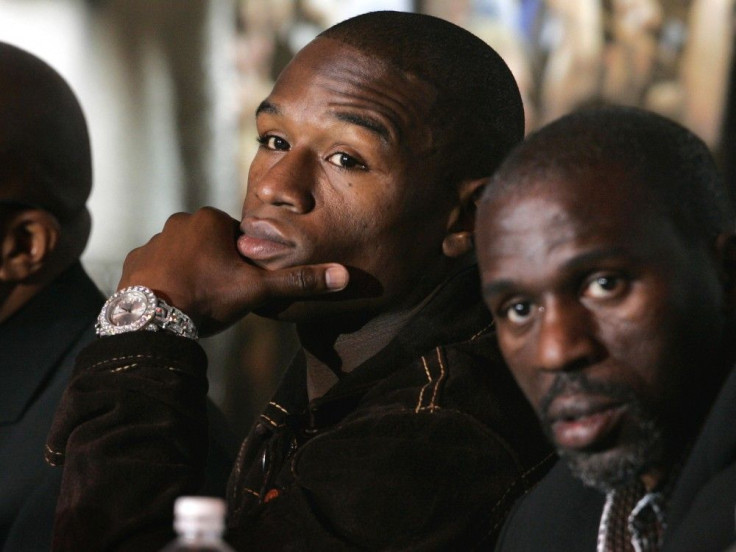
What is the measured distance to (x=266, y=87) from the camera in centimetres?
561

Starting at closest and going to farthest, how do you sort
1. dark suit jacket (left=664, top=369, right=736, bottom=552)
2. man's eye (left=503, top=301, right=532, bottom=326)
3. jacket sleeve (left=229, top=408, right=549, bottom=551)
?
dark suit jacket (left=664, top=369, right=736, bottom=552), man's eye (left=503, top=301, right=532, bottom=326), jacket sleeve (left=229, top=408, right=549, bottom=551)

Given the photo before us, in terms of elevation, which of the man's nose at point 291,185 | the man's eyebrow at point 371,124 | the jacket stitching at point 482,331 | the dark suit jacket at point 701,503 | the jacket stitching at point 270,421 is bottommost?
the jacket stitching at point 270,421

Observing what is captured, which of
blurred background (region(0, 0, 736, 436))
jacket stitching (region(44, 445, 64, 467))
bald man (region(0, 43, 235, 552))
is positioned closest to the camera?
jacket stitching (region(44, 445, 64, 467))

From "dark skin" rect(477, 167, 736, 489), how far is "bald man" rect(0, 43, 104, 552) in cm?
146

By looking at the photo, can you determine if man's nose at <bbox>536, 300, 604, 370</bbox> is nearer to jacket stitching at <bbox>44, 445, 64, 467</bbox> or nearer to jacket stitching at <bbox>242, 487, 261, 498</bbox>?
jacket stitching at <bbox>242, 487, 261, 498</bbox>

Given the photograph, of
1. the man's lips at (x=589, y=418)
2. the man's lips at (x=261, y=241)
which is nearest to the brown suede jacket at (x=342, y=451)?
the man's lips at (x=261, y=241)

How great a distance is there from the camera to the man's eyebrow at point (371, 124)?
2.33 meters

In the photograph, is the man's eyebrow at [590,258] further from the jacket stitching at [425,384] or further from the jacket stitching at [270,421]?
the jacket stitching at [270,421]

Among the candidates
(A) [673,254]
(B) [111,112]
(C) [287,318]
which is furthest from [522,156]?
(B) [111,112]

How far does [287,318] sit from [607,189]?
0.85m

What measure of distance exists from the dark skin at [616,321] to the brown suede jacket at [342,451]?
0.37m

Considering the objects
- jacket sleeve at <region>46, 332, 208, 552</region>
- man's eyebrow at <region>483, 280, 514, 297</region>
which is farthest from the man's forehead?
man's eyebrow at <region>483, 280, 514, 297</region>

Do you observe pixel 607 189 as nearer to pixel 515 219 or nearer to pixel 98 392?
pixel 515 219

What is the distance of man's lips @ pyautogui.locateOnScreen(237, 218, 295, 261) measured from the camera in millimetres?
2338
